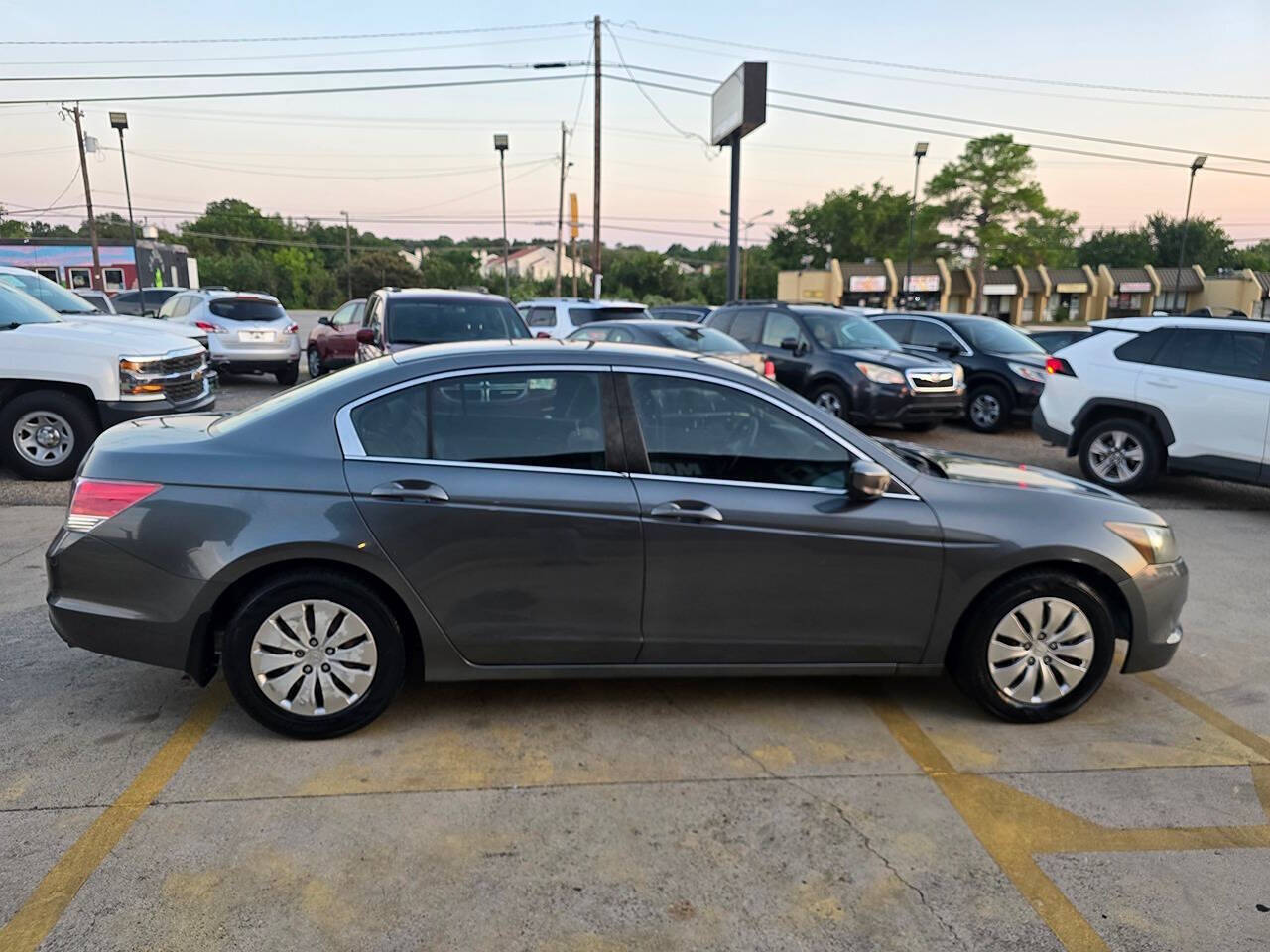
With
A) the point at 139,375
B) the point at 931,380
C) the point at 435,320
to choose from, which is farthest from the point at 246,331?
the point at 931,380

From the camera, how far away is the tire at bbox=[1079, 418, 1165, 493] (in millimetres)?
8344

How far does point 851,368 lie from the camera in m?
11.2

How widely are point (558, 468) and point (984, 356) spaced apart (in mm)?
10809

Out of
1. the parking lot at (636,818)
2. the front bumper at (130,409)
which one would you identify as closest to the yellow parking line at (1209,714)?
the parking lot at (636,818)

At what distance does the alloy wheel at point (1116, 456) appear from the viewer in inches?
334

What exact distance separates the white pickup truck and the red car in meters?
7.32

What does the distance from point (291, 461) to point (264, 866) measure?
4.71 feet

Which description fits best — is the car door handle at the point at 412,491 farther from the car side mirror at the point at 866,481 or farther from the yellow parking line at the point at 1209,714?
the yellow parking line at the point at 1209,714

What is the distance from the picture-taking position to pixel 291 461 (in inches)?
133

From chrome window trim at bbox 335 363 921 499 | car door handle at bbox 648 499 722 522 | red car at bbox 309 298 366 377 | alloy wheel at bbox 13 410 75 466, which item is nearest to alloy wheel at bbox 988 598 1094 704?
chrome window trim at bbox 335 363 921 499

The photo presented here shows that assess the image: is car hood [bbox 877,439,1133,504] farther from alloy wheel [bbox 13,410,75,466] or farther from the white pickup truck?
alloy wheel [bbox 13,410,75,466]

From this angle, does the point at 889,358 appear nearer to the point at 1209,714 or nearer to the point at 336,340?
the point at 1209,714

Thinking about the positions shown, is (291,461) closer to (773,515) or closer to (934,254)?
(773,515)

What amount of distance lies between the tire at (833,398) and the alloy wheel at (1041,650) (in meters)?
7.64
